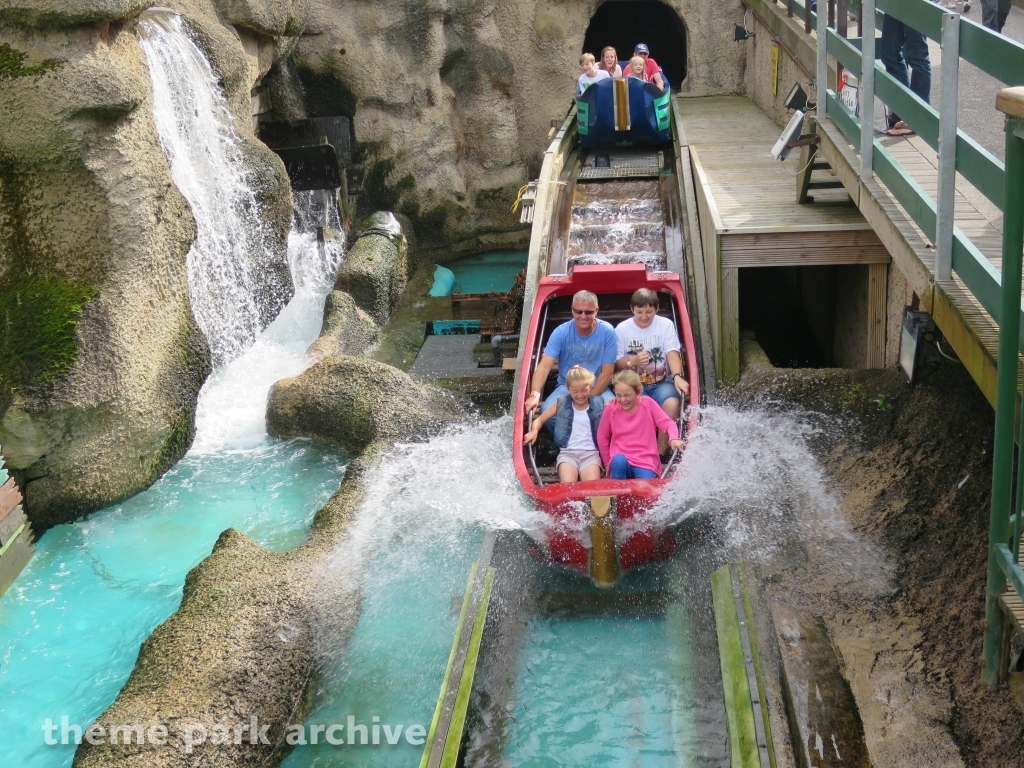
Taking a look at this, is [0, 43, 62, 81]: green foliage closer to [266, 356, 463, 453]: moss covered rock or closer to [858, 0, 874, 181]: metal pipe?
[266, 356, 463, 453]: moss covered rock

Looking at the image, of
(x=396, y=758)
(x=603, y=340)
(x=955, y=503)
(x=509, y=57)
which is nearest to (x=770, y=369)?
(x=603, y=340)

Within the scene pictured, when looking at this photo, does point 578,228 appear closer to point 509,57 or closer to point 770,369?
point 770,369

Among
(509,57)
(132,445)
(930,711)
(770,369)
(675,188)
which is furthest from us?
(509,57)

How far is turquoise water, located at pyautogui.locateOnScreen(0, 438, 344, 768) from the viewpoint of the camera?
5516 millimetres

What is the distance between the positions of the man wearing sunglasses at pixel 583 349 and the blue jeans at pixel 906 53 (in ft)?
7.68

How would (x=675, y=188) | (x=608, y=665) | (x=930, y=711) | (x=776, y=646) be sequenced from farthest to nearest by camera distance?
(x=675, y=188) < (x=608, y=665) < (x=776, y=646) < (x=930, y=711)

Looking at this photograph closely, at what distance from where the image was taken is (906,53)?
6227mm

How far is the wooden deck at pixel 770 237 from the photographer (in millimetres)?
6887

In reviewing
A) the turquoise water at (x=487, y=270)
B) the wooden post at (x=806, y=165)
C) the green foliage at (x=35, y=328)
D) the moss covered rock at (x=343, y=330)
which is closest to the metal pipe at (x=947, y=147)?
the wooden post at (x=806, y=165)

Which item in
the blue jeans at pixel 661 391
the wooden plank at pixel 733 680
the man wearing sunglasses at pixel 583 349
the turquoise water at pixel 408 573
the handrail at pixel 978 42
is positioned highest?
the handrail at pixel 978 42

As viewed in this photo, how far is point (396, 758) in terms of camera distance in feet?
15.9

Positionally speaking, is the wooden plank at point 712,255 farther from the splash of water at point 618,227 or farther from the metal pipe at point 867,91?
the metal pipe at point 867,91

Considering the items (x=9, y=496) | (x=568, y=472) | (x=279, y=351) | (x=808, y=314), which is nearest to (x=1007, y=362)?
(x=568, y=472)

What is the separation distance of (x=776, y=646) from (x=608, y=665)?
0.92 metres
